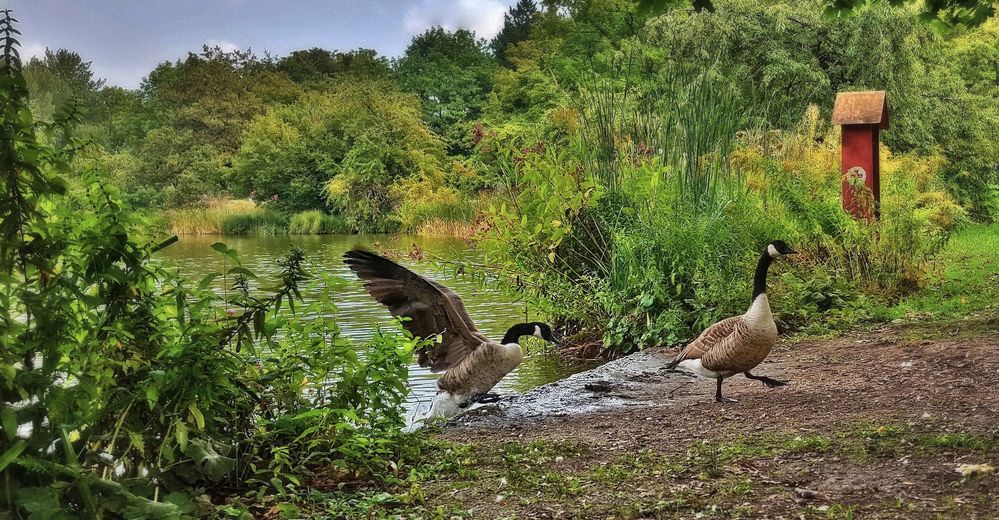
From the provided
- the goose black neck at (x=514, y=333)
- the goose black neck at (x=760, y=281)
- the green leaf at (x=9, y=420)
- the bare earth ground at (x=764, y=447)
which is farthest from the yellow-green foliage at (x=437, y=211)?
the green leaf at (x=9, y=420)

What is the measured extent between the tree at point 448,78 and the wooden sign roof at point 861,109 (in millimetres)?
34266

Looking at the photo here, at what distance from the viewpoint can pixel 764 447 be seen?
183 inches

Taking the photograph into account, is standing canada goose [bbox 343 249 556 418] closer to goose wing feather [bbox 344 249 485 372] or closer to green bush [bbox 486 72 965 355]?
goose wing feather [bbox 344 249 485 372]

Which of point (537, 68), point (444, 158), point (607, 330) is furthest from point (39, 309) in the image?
point (537, 68)

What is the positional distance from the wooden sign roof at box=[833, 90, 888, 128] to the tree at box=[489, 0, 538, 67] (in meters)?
60.9

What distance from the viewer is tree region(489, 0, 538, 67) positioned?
243 ft

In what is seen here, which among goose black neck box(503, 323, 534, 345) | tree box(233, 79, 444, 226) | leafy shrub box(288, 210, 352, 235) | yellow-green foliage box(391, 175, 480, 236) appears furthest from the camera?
tree box(233, 79, 444, 226)

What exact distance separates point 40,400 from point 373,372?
1965mm

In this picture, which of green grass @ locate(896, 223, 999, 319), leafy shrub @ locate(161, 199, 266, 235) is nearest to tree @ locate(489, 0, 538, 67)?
leafy shrub @ locate(161, 199, 266, 235)

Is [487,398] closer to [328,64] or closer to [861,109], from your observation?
[861,109]

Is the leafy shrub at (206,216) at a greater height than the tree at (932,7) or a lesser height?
lesser

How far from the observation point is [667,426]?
18.1 ft

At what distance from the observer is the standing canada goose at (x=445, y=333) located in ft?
20.9

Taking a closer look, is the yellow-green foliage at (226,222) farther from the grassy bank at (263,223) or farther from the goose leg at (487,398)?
the goose leg at (487,398)
